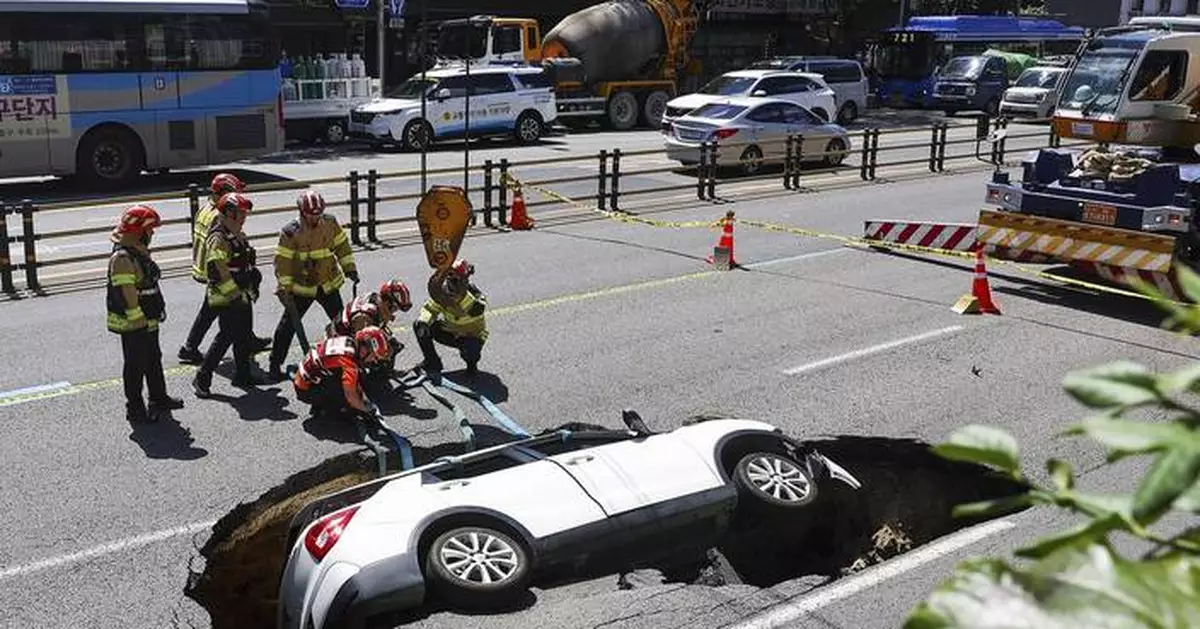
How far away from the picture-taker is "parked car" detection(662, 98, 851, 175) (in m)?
24.3

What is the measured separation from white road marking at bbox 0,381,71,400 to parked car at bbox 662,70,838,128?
59.5ft

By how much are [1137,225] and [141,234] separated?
10050 mm

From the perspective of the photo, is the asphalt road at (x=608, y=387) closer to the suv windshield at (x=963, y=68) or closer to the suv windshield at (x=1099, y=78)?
the suv windshield at (x=1099, y=78)

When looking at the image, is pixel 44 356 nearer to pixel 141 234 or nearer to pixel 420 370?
pixel 141 234

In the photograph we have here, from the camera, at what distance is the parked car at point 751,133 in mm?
24328

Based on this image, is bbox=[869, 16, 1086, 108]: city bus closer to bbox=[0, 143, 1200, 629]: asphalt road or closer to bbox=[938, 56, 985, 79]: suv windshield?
bbox=[938, 56, 985, 79]: suv windshield

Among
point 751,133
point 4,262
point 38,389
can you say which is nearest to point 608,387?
point 38,389

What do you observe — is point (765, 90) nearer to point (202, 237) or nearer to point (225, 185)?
point (225, 185)

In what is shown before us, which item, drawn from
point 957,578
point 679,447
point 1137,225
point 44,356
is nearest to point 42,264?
point 44,356

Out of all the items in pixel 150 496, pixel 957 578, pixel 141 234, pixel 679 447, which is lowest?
pixel 150 496

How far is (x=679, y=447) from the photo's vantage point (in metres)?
7.00

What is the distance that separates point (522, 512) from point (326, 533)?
940 mm

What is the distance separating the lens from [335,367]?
29.8ft

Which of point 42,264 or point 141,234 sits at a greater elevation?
point 141,234
